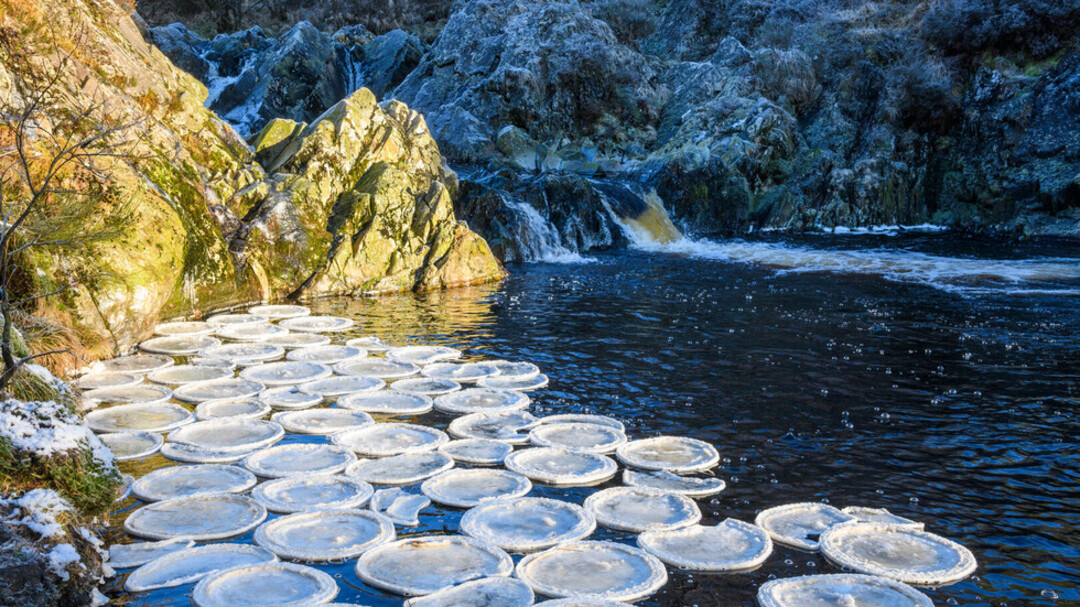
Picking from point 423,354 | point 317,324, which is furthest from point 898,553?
point 317,324

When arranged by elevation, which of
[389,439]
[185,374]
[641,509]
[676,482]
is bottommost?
[641,509]

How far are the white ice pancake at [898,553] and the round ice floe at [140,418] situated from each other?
30.2 feet

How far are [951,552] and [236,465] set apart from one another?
865 cm

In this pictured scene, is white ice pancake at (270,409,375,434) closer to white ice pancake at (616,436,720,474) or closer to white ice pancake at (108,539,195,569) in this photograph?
white ice pancake at (108,539,195,569)

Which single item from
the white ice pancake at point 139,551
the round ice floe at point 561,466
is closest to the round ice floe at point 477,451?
the round ice floe at point 561,466

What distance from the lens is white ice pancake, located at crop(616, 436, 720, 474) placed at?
1080 centimetres

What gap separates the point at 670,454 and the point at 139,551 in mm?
6648

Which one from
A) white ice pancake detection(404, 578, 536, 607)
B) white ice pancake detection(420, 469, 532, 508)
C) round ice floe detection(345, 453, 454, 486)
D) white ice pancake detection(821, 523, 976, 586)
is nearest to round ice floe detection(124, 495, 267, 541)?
round ice floe detection(345, 453, 454, 486)

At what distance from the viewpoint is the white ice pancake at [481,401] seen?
43.1 feet

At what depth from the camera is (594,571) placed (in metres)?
8.04

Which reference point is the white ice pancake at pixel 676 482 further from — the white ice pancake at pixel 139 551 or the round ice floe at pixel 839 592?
the white ice pancake at pixel 139 551

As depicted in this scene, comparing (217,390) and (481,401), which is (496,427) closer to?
(481,401)

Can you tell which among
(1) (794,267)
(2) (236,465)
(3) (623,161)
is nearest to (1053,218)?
(1) (794,267)

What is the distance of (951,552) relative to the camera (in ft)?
28.0
